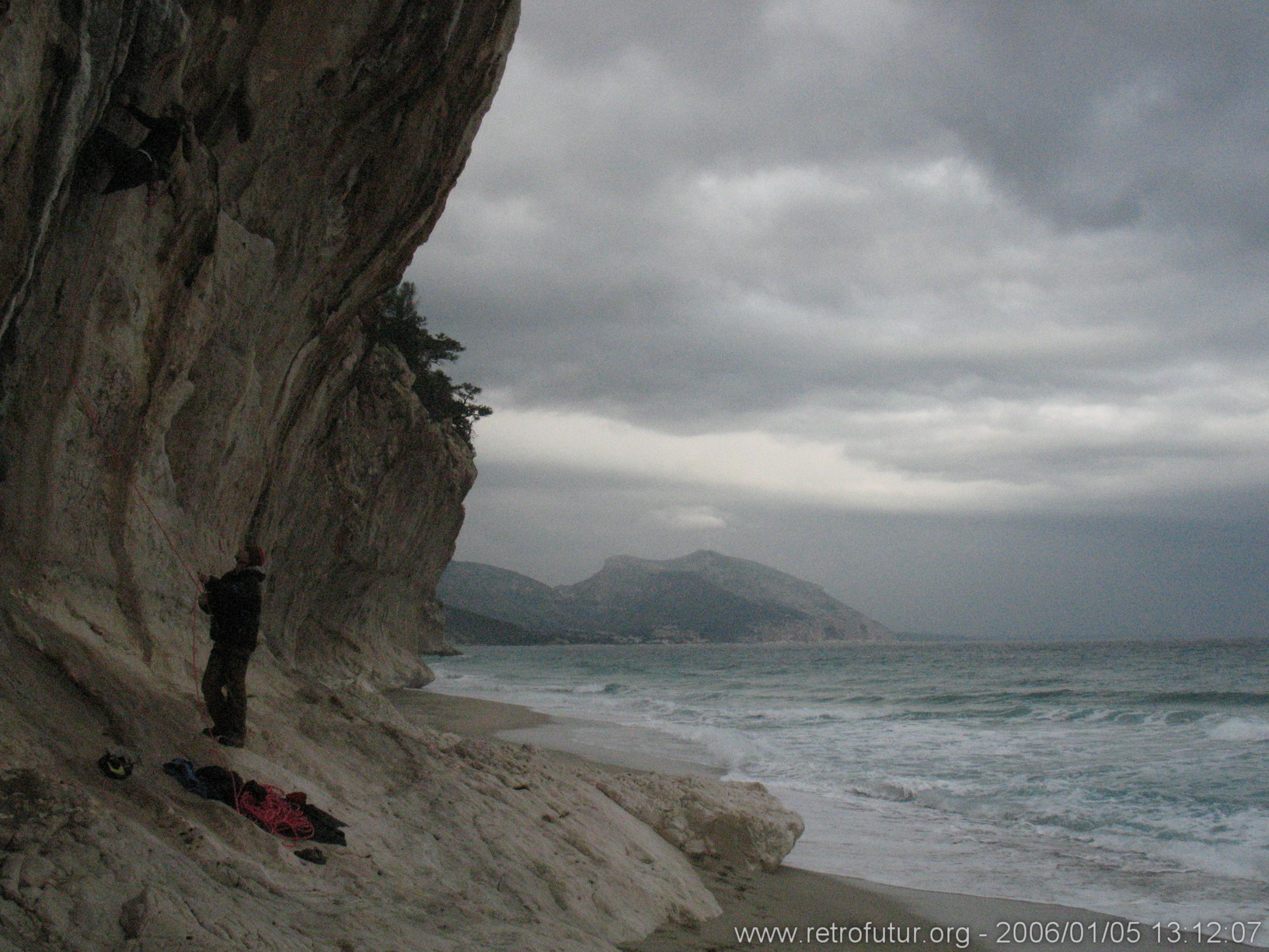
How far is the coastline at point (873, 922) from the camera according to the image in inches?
238

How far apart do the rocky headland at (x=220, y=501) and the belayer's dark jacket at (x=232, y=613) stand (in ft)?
1.70

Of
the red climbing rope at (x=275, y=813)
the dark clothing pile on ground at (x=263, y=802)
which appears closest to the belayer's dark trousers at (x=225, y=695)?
the dark clothing pile on ground at (x=263, y=802)

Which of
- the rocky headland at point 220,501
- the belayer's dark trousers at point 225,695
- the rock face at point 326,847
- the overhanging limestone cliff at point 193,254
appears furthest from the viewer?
the belayer's dark trousers at point 225,695

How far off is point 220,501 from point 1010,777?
12.2m

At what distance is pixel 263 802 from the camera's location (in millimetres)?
4777

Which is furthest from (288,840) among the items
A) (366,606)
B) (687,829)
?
(366,606)

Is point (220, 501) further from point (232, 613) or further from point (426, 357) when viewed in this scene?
point (426, 357)

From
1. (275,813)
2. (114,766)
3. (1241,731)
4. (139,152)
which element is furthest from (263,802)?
(1241,731)

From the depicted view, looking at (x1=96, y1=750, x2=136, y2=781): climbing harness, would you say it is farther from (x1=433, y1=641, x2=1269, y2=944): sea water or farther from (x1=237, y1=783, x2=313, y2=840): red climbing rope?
(x1=433, y1=641, x2=1269, y2=944): sea water

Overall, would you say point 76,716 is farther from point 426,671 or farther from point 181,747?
point 426,671

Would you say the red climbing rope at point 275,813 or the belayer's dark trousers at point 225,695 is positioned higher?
the belayer's dark trousers at point 225,695

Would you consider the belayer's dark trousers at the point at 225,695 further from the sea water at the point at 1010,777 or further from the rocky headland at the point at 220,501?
the sea water at the point at 1010,777

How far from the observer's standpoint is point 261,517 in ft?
38.5

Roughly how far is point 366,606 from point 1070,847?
2344 cm
